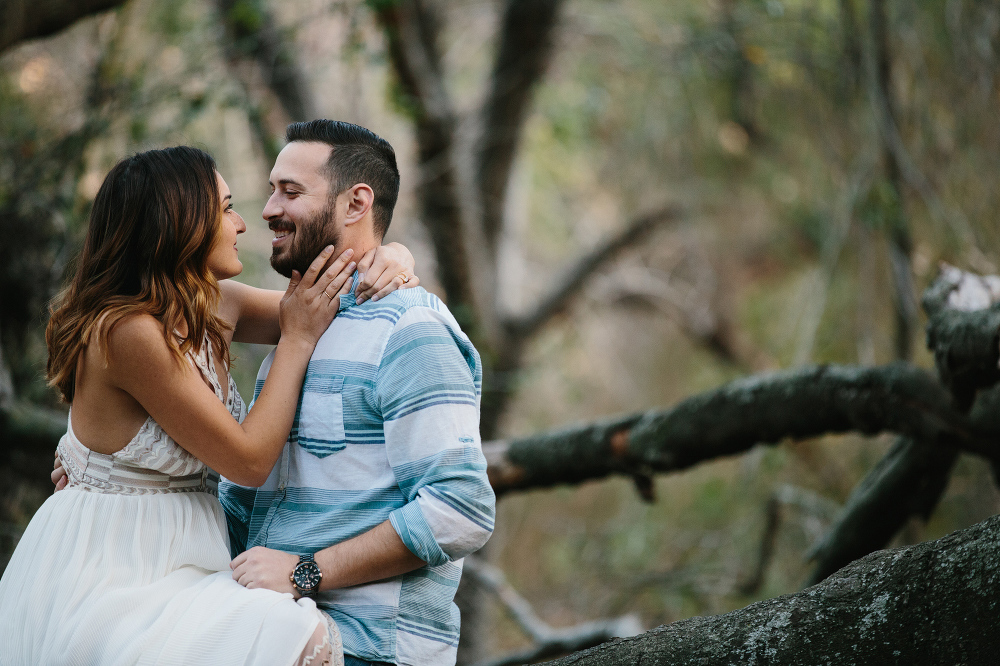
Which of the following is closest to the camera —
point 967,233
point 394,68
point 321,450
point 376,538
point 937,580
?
point 937,580

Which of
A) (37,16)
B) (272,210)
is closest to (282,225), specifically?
(272,210)

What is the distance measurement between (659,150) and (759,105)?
90cm

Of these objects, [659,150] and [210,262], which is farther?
[659,150]

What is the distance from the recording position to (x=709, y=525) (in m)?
6.52

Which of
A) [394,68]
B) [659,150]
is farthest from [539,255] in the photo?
[394,68]

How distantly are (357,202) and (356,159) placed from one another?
0.09 metres

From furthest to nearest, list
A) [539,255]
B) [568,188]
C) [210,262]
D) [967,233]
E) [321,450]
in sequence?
[539,255] < [568,188] < [967,233] < [210,262] < [321,450]

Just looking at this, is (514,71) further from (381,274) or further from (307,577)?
(307,577)

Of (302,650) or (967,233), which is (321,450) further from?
(967,233)

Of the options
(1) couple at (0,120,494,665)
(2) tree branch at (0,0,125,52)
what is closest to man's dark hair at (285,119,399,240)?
(1) couple at (0,120,494,665)

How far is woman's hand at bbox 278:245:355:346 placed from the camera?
1647 millimetres

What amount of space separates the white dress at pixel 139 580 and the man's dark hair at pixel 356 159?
424 millimetres

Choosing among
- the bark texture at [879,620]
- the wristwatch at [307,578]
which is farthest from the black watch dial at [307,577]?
the bark texture at [879,620]

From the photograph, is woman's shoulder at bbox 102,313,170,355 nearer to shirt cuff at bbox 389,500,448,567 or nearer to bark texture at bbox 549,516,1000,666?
shirt cuff at bbox 389,500,448,567
